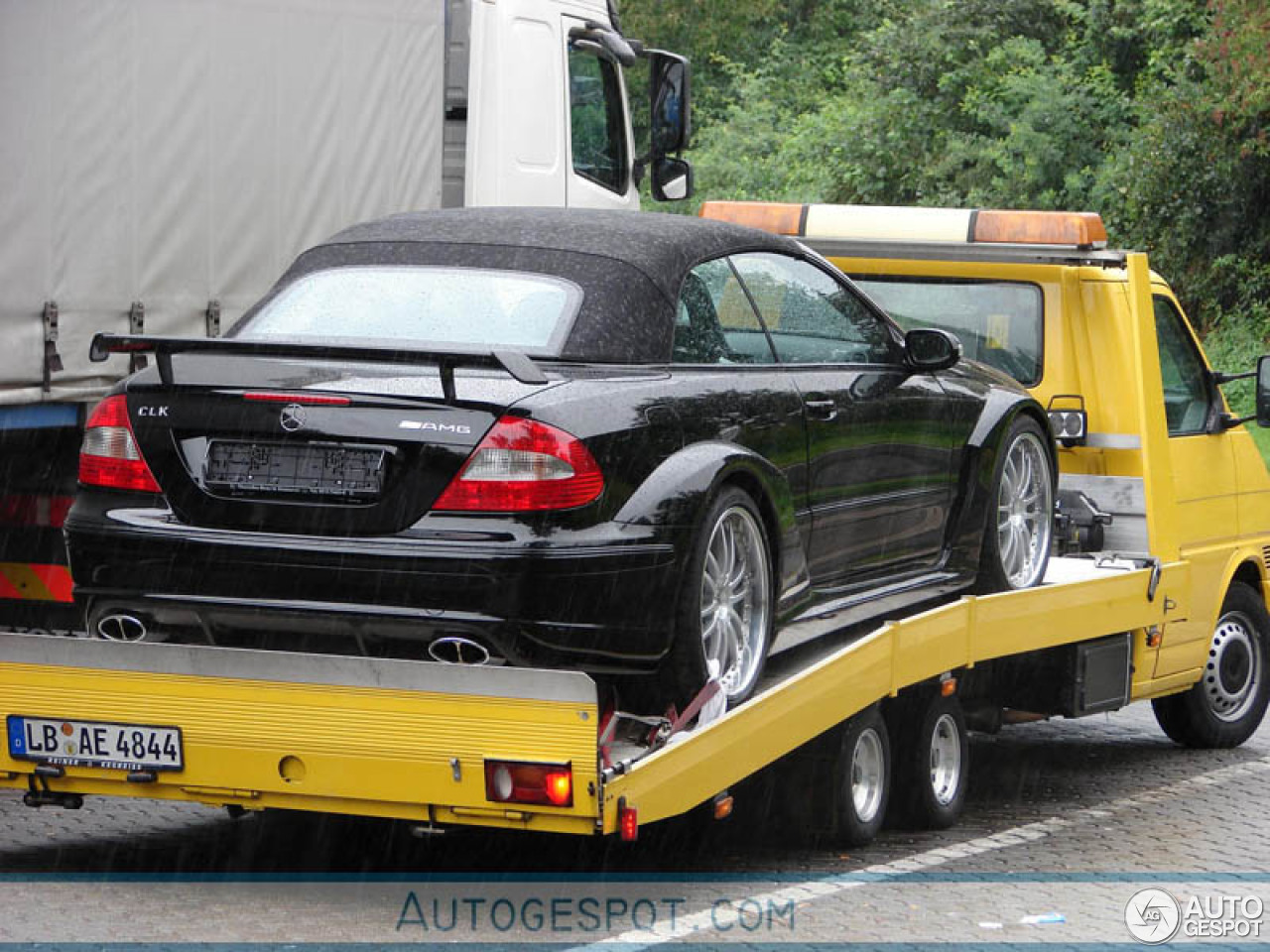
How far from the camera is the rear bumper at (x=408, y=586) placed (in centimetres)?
583

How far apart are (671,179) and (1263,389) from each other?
4553 mm

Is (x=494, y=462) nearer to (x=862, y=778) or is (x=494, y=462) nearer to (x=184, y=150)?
(x=862, y=778)

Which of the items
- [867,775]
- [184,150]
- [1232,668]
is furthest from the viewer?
[1232,668]

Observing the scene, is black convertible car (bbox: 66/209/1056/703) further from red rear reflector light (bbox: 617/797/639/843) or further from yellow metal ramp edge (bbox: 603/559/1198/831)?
red rear reflector light (bbox: 617/797/639/843)

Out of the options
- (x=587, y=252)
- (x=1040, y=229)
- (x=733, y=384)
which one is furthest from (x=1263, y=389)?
(x=587, y=252)

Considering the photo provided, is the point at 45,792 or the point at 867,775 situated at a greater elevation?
the point at 45,792

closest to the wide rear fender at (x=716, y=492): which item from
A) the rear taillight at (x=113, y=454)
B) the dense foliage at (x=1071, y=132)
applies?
the rear taillight at (x=113, y=454)

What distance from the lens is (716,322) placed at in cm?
693

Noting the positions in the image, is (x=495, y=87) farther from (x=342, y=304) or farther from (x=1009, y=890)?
(x=1009, y=890)

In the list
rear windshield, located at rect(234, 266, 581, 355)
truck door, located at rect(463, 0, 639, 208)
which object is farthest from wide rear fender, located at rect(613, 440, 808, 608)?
truck door, located at rect(463, 0, 639, 208)

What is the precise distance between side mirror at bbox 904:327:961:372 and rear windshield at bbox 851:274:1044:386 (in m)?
1.79

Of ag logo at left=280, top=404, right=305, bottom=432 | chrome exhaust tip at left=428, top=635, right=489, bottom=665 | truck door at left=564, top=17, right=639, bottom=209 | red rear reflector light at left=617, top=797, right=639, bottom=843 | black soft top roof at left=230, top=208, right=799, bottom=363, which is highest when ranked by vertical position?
truck door at left=564, top=17, right=639, bottom=209

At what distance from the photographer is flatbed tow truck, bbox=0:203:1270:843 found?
18.7 ft
